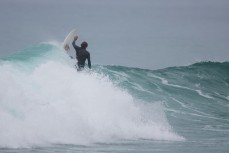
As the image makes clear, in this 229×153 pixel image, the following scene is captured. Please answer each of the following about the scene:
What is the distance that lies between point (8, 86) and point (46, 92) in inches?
51.4

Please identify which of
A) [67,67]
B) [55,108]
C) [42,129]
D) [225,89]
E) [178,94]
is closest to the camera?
[42,129]

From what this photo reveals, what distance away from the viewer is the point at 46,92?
13703 mm

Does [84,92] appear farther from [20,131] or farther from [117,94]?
[20,131]

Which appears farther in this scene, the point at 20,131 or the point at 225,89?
the point at 225,89

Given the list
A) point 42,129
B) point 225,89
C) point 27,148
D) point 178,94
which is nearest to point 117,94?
point 42,129

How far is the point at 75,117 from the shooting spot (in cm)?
1362

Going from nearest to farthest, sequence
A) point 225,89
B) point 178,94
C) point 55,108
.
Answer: point 55,108
point 178,94
point 225,89

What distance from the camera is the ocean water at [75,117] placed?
39.8 ft

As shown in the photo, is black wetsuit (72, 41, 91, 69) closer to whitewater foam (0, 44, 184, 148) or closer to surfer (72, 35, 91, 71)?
surfer (72, 35, 91, 71)

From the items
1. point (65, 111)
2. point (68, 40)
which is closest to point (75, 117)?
point (65, 111)

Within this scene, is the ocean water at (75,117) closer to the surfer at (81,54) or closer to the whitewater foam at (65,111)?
the whitewater foam at (65,111)

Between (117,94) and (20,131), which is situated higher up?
(117,94)

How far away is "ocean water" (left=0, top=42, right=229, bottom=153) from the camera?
12.1m

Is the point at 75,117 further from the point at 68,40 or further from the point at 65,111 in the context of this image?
the point at 68,40
